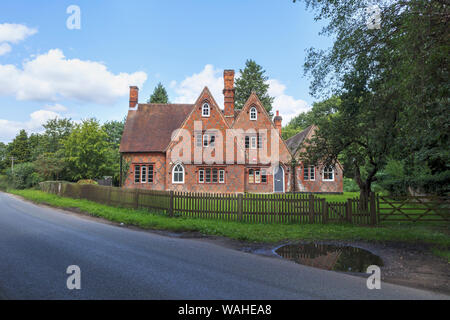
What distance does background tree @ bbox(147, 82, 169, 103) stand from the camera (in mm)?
58594

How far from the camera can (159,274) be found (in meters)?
5.76

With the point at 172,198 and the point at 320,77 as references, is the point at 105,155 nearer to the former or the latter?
the point at 172,198

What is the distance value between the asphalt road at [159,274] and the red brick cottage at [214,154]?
19.8 m

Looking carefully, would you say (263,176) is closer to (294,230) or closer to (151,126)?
(151,126)

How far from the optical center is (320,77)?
40.0 ft

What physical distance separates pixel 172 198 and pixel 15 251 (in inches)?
277

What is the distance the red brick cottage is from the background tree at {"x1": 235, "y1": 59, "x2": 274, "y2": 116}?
25044 millimetres

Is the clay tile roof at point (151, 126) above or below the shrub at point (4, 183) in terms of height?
above

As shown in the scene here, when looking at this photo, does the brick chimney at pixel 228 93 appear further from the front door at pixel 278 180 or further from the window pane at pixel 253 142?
the front door at pixel 278 180

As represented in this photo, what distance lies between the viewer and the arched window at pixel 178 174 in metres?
29.0

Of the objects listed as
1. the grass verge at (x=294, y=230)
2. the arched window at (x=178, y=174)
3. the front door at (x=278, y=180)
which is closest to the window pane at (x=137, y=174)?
the arched window at (x=178, y=174)

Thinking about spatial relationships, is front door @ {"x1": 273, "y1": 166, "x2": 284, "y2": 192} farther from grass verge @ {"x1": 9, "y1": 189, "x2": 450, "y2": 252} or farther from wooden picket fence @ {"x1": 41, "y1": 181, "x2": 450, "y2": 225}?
grass verge @ {"x1": 9, "y1": 189, "x2": 450, "y2": 252}
